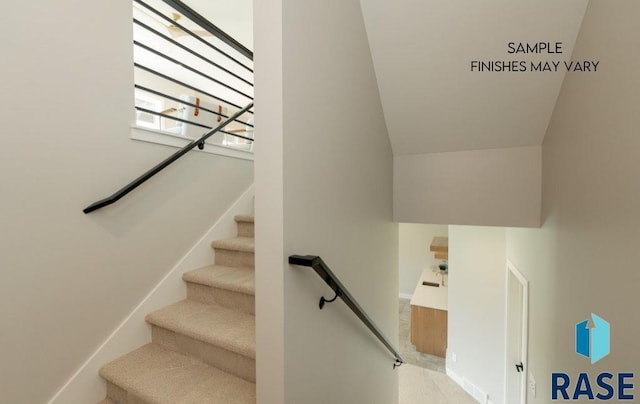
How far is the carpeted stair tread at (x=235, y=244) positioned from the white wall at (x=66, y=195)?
0.42 m

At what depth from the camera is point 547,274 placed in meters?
1.91

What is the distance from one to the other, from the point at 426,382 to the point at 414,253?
3806mm

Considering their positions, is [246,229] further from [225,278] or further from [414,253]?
[414,253]

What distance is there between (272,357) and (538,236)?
222 centimetres

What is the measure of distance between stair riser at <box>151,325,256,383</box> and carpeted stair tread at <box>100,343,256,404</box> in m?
0.03

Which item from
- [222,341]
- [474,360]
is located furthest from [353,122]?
[474,360]

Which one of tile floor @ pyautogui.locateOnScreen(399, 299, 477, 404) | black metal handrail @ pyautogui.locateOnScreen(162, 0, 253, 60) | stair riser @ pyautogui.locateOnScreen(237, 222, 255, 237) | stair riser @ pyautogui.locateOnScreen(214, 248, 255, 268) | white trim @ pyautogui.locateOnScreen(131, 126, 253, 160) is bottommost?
tile floor @ pyautogui.locateOnScreen(399, 299, 477, 404)

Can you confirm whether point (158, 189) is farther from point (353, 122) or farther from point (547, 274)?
point (547, 274)

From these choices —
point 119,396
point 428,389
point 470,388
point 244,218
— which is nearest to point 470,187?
point 244,218

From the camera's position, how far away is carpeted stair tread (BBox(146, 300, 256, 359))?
139 centimetres

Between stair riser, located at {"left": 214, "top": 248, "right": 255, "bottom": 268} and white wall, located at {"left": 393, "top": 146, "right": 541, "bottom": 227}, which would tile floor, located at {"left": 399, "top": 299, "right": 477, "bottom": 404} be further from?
stair riser, located at {"left": 214, "top": 248, "right": 255, "bottom": 268}

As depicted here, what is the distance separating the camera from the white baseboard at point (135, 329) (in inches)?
55.9

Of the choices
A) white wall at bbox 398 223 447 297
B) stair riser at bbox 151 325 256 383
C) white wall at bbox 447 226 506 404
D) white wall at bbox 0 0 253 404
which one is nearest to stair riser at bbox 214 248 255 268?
white wall at bbox 0 0 253 404

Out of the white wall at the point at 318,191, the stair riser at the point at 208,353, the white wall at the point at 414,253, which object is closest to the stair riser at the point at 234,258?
the stair riser at the point at 208,353
